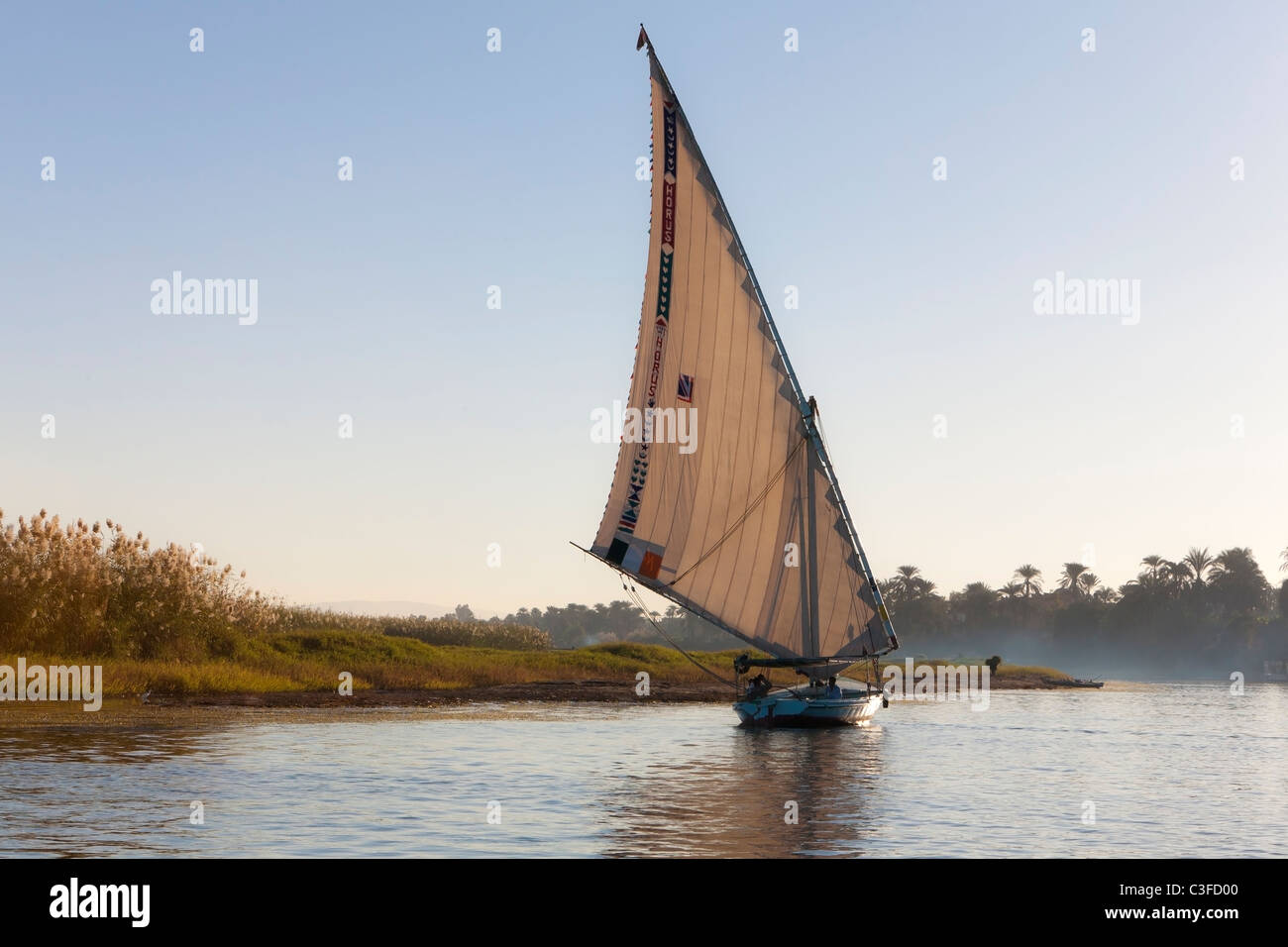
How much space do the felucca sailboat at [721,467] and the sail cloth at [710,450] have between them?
5cm

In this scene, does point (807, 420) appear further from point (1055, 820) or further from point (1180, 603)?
point (1180, 603)

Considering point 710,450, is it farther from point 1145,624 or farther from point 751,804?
point 1145,624

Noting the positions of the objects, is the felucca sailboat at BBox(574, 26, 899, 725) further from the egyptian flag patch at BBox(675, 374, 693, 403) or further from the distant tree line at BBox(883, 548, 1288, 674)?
the distant tree line at BBox(883, 548, 1288, 674)

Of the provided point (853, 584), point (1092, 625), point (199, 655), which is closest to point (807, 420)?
point (853, 584)

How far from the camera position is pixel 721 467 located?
145ft

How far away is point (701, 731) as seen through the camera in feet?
162

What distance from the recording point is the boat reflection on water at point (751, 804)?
2212 cm

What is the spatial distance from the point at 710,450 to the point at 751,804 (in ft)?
59.9

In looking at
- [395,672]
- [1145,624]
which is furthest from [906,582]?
[395,672]
